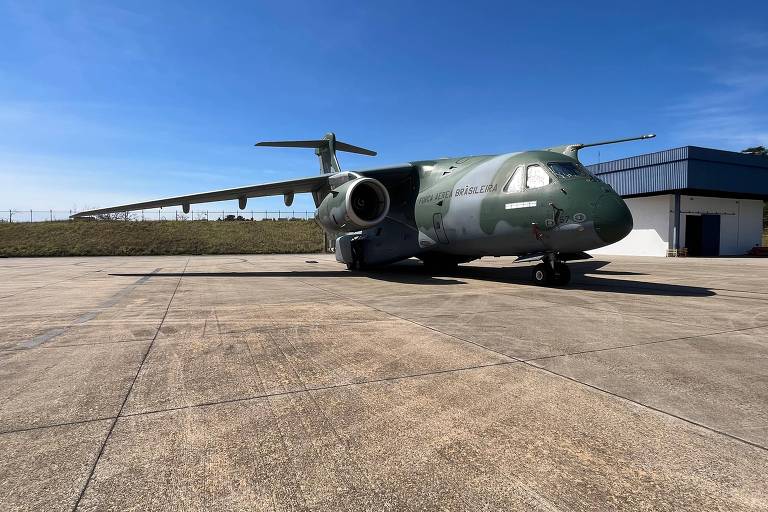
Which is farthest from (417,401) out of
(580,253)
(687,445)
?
(580,253)

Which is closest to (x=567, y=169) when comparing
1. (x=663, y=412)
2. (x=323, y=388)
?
(x=663, y=412)

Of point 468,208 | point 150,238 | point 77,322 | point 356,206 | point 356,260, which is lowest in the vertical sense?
point 77,322

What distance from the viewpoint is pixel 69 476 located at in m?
2.23

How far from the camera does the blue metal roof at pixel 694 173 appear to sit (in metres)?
28.4

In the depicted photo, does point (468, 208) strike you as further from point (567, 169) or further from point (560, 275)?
point (560, 275)

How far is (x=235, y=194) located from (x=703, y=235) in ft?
112

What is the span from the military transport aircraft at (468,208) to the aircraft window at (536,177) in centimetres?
2

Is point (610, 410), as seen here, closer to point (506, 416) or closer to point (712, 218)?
point (506, 416)

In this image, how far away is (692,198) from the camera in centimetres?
3189

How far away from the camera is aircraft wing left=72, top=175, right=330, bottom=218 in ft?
46.8

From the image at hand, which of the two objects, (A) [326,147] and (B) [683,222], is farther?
(B) [683,222]

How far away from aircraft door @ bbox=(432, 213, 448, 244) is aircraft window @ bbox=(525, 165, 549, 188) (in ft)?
9.28

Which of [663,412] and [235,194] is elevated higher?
[235,194]

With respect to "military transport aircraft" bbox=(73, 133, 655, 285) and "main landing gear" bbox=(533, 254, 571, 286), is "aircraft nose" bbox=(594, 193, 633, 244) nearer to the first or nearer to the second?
→ "military transport aircraft" bbox=(73, 133, 655, 285)
